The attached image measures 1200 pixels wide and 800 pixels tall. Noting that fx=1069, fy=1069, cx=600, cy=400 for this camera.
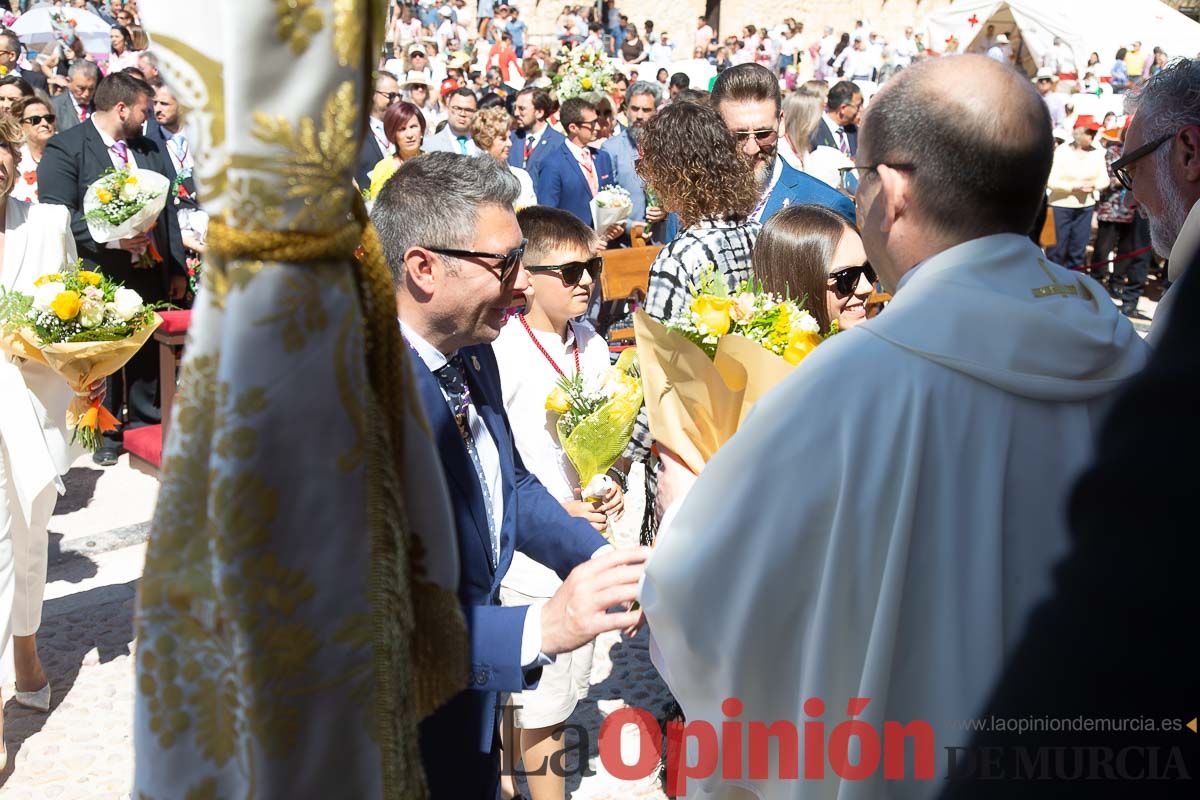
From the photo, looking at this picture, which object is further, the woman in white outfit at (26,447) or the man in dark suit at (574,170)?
the man in dark suit at (574,170)

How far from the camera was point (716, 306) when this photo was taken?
2729mm

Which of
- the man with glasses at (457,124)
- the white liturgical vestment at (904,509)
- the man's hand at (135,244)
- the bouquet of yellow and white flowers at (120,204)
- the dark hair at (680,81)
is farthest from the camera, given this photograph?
the dark hair at (680,81)

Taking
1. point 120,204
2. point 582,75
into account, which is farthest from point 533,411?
point 582,75

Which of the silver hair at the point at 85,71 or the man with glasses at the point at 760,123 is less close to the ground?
the man with glasses at the point at 760,123

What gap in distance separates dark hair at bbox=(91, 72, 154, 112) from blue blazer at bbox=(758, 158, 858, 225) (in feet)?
17.4

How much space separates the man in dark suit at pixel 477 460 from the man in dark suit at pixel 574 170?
21.7ft

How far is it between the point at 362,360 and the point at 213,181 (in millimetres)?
262

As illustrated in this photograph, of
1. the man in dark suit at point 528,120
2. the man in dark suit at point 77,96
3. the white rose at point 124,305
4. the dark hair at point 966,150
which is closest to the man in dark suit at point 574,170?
the man in dark suit at point 528,120

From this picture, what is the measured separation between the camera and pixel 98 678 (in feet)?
16.6

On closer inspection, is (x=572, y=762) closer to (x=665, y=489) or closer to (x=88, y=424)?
→ (x=665, y=489)

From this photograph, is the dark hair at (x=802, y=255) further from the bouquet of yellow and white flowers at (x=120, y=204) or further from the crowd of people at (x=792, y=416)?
the bouquet of yellow and white flowers at (x=120, y=204)

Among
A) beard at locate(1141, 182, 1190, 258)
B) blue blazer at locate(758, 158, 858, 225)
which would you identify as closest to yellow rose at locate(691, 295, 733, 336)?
beard at locate(1141, 182, 1190, 258)

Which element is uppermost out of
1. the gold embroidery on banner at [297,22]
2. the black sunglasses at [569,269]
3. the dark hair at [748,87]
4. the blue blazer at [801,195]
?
the gold embroidery on banner at [297,22]

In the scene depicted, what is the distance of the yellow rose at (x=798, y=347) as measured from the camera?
2.74 metres
